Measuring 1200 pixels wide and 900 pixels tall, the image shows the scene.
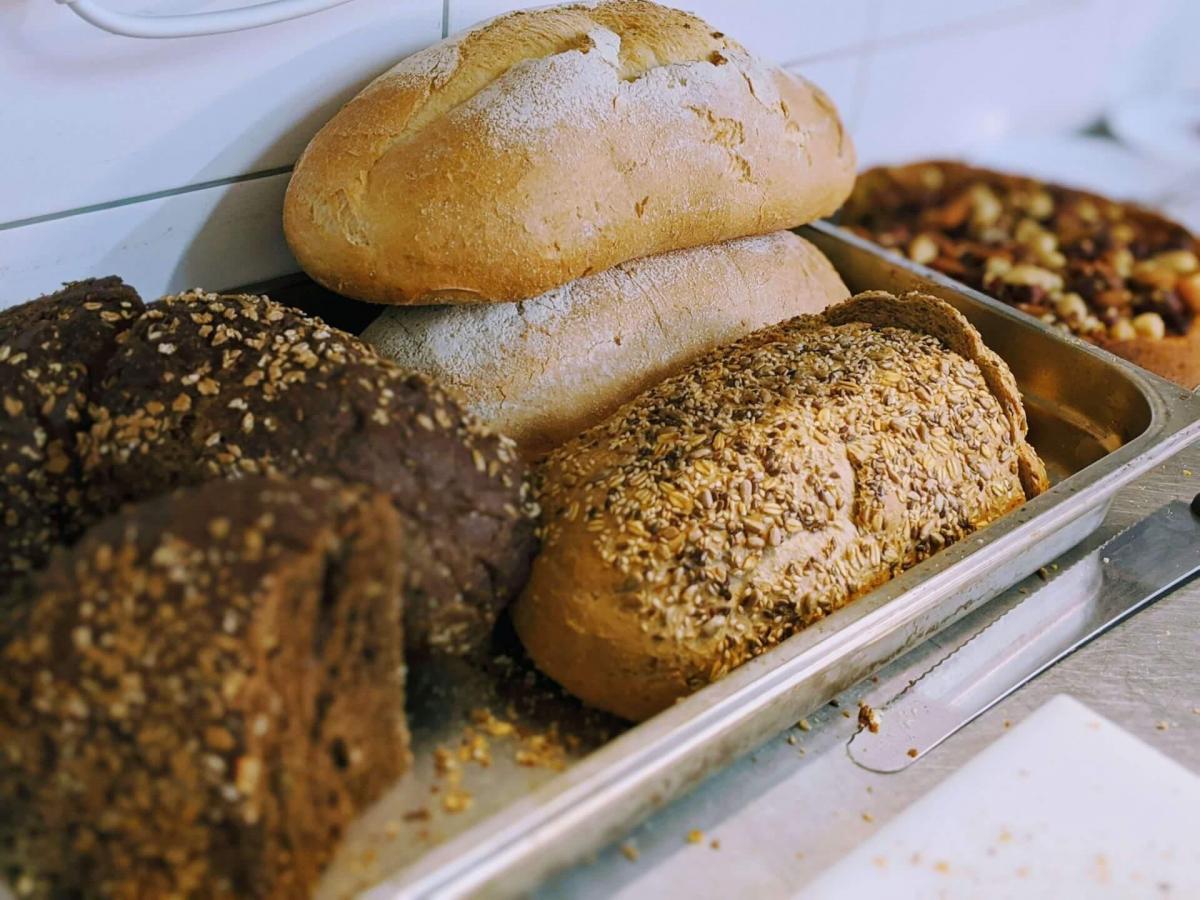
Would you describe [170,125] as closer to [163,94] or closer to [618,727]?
[163,94]

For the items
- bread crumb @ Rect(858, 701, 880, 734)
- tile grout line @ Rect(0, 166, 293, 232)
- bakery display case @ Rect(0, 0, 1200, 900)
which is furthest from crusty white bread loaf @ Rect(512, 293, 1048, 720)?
tile grout line @ Rect(0, 166, 293, 232)

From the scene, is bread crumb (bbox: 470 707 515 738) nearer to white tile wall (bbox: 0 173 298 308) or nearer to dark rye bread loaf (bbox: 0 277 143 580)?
dark rye bread loaf (bbox: 0 277 143 580)

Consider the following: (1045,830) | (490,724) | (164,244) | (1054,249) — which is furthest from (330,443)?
(1054,249)

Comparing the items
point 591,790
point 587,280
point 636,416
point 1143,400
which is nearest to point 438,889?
point 591,790

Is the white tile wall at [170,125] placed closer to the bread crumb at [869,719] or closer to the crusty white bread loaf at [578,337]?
the crusty white bread loaf at [578,337]

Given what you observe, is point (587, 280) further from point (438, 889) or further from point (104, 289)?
point (438, 889)

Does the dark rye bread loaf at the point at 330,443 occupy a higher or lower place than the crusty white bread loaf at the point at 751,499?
higher

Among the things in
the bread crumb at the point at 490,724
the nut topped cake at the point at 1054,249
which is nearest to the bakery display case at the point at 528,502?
the bread crumb at the point at 490,724
